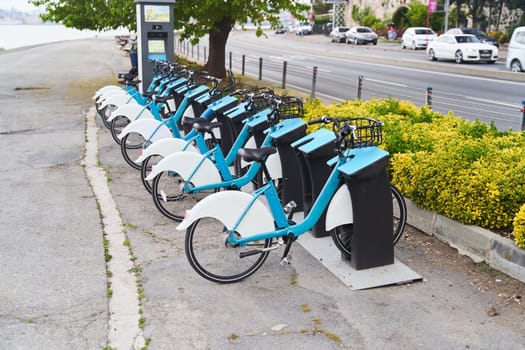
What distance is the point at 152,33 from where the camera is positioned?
46.2 feet

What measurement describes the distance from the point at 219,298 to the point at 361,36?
A: 160 ft

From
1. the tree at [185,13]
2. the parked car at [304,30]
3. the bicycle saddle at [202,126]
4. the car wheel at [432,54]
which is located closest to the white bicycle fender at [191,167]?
the bicycle saddle at [202,126]

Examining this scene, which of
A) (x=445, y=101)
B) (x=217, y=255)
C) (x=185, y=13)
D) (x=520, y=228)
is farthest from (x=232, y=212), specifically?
(x=185, y=13)

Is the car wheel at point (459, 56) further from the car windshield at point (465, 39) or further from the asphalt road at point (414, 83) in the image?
the car windshield at point (465, 39)

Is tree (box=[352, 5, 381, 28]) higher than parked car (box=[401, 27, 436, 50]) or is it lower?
higher

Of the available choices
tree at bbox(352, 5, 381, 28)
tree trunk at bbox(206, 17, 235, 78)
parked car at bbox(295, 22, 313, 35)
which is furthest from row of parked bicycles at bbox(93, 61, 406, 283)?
parked car at bbox(295, 22, 313, 35)

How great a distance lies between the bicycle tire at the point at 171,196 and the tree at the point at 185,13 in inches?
456

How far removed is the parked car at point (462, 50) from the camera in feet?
98.2

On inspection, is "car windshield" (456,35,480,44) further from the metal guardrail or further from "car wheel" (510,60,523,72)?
the metal guardrail

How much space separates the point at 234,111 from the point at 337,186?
103 inches

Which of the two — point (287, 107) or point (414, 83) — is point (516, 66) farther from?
point (287, 107)

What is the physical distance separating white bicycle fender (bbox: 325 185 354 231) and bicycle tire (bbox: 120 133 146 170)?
13.5ft

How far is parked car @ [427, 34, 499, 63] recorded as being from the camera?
29938 millimetres

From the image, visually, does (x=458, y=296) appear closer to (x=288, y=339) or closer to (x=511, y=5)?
(x=288, y=339)
